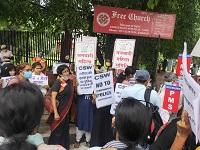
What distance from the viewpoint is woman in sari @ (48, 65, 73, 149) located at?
6.64 m

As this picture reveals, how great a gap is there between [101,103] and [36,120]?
492 cm

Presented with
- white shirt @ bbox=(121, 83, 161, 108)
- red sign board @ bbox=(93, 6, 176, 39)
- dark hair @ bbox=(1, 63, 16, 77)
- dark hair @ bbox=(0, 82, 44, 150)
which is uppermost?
red sign board @ bbox=(93, 6, 176, 39)

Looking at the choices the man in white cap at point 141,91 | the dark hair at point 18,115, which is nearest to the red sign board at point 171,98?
the man in white cap at point 141,91

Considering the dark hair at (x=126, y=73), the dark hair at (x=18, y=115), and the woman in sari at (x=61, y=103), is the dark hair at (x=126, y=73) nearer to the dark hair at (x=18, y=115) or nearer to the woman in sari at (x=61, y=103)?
the woman in sari at (x=61, y=103)

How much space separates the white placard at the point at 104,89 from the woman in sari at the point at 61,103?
1.48 ft

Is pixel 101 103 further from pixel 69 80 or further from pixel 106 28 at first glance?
pixel 106 28

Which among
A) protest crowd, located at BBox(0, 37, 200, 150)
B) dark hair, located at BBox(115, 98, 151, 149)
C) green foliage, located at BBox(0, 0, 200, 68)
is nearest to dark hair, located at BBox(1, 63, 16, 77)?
protest crowd, located at BBox(0, 37, 200, 150)

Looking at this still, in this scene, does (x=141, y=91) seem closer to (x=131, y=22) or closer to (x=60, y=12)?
(x=131, y=22)

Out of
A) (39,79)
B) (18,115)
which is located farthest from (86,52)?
(18,115)

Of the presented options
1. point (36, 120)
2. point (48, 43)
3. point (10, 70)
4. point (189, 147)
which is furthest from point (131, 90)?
point (48, 43)

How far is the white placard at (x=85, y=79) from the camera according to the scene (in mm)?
7332

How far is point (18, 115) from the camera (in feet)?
6.29

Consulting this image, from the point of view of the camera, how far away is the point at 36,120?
1992mm

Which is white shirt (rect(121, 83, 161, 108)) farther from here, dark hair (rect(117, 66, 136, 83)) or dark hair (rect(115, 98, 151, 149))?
dark hair (rect(115, 98, 151, 149))
